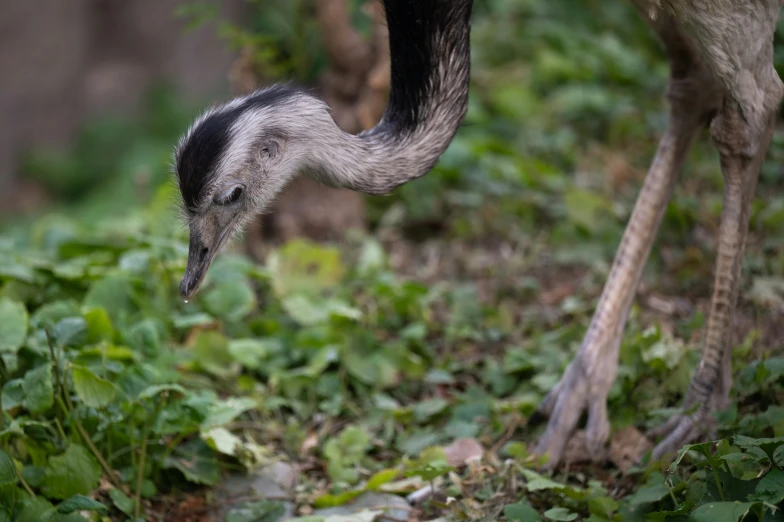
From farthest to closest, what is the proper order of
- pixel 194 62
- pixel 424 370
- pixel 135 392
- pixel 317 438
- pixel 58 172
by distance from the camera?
pixel 194 62, pixel 58 172, pixel 424 370, pixel 317 438, pixel 135 392

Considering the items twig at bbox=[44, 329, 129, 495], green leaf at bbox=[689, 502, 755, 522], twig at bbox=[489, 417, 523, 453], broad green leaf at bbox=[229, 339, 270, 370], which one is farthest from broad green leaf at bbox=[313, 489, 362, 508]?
green leaf at bbox=[689, 502, 755, 522]

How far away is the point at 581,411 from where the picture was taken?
4320 millimetres

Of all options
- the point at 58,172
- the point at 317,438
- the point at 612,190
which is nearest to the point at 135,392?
the point at 317,438

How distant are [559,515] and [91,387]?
73.4 inches

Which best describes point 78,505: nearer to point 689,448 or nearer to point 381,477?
point 381,477

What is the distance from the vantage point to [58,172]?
32.8ft

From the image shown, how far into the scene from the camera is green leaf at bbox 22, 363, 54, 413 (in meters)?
3.79

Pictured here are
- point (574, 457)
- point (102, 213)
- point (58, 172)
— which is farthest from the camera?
point (58, 172)

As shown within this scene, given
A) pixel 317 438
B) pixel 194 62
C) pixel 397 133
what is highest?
pixel 194 62

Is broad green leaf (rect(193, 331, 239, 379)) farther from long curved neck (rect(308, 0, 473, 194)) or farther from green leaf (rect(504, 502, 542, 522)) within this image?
green leaf (rect(504, 502, 542, 522))

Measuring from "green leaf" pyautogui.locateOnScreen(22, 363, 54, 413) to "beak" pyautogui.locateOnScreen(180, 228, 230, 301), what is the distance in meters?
0.63

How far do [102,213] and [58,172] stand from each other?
2184mm

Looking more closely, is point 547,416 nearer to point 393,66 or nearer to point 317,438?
point 317,438

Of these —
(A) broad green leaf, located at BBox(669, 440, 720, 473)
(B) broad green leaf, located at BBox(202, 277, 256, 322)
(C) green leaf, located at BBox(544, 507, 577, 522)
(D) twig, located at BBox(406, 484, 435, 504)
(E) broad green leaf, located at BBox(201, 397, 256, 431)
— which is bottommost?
(D) twig, located at BBox(406, 484, 435, 504)
